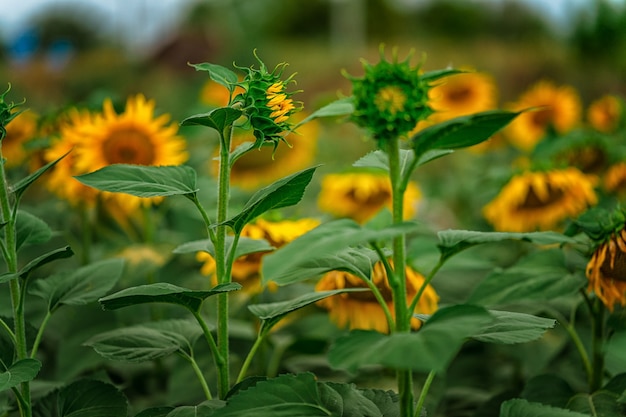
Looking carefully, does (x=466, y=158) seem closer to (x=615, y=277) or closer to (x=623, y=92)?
(x=615, y=277)

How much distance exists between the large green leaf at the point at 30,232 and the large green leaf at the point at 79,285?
6 cm

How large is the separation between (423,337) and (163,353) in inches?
10.0

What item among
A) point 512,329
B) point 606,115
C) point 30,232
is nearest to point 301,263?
point 512,329

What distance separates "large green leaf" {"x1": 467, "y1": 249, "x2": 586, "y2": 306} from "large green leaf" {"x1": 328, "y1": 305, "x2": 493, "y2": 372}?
0.82 feet

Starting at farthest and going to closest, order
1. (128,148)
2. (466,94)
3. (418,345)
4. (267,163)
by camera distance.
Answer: (466,94) → (267,163) → (128,148) → (418,345)

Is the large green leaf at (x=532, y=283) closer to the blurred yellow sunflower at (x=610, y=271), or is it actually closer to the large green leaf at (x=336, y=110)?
the blurred yellow sunflower at (x=610, y=271)

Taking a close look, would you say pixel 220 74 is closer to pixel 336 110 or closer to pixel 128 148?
pixel 336 110

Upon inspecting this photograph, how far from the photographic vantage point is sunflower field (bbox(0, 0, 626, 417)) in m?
0.50

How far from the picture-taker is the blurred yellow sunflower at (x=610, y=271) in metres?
0.67

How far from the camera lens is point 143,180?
22.4 inches

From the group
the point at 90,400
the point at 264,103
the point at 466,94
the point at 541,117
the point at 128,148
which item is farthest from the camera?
the point at 466,94

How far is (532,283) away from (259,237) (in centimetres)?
29

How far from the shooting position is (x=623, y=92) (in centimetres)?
444

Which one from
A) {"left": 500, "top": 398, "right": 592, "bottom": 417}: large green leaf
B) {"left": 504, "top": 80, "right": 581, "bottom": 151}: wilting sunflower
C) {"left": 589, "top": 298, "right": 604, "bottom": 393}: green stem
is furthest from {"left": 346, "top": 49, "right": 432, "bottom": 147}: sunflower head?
{"left": 504, "top": 80, "right": 581, "bottom": 151}: wilting sunflower
